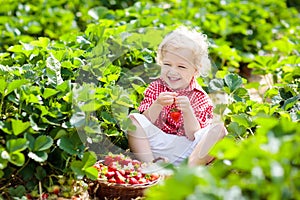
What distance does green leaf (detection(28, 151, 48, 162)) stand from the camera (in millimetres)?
2789

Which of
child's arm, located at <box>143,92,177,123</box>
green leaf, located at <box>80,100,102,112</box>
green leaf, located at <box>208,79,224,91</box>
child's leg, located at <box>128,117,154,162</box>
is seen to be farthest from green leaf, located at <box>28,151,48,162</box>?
green leaf, located at <box>208,79,224,91</box>

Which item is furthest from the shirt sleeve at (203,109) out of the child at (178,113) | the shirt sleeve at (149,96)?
the shirt sleeve at (149,96)

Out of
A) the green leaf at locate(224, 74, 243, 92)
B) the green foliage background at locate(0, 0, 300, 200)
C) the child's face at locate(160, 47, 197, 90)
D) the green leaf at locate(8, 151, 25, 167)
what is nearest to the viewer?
the green foliage background at locate(0, 0, 300, 200)

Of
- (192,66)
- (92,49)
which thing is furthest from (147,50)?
(192,66)

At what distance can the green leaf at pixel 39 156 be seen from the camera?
279 centimetres

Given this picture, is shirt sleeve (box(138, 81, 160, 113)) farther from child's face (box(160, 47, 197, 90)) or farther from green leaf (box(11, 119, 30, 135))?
green leaf (box(11, 119, 30, 135))

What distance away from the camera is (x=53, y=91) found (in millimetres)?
3055

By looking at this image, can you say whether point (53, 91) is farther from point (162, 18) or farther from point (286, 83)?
point (162, 18)

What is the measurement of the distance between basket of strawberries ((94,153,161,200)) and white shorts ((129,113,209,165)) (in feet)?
0.73

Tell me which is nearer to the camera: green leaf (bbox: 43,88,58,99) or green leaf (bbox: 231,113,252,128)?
green leaf (bbox: 43,88,58,99)

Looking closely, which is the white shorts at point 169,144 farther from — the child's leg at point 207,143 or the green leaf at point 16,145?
the green leaf at point 16,145

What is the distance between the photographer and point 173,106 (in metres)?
3.42

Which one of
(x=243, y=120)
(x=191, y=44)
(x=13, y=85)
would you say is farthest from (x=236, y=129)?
(x=13, y=85)

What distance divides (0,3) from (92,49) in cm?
211
